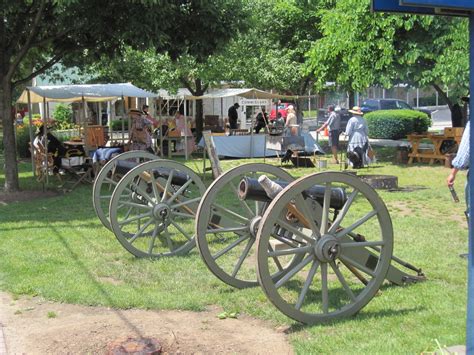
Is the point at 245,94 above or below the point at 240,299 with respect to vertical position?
above

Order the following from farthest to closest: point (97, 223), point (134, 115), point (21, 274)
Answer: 1. point (134, 115)
2. point (97, 223)
3. point (21, 274)

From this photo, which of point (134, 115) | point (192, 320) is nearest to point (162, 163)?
point (192, 320)

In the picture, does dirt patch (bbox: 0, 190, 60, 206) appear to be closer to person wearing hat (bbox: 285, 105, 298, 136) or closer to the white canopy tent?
the white canopy tent

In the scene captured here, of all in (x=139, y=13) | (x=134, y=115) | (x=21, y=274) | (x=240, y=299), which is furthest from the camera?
(x=134, y=115)

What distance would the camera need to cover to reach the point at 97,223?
10172 mm

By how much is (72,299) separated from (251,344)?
6.83 ft

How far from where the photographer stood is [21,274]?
7.07 m

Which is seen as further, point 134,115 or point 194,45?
point 134,115

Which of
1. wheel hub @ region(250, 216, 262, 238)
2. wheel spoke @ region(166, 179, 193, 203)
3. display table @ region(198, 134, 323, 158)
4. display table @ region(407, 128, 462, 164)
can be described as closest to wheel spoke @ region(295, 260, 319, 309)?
wheel hub @ region(250, 216, 262, 238)

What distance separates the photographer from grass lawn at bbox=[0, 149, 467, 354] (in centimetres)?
491

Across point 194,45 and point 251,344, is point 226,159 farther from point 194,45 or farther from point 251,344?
point 251,344

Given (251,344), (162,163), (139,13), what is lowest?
(251,344)

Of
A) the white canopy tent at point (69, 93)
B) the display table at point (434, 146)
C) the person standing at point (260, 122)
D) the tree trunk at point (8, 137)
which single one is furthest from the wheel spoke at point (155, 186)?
the person standing at point (260, 122)

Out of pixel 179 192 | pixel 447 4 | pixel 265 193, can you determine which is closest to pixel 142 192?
pixel 179 192
